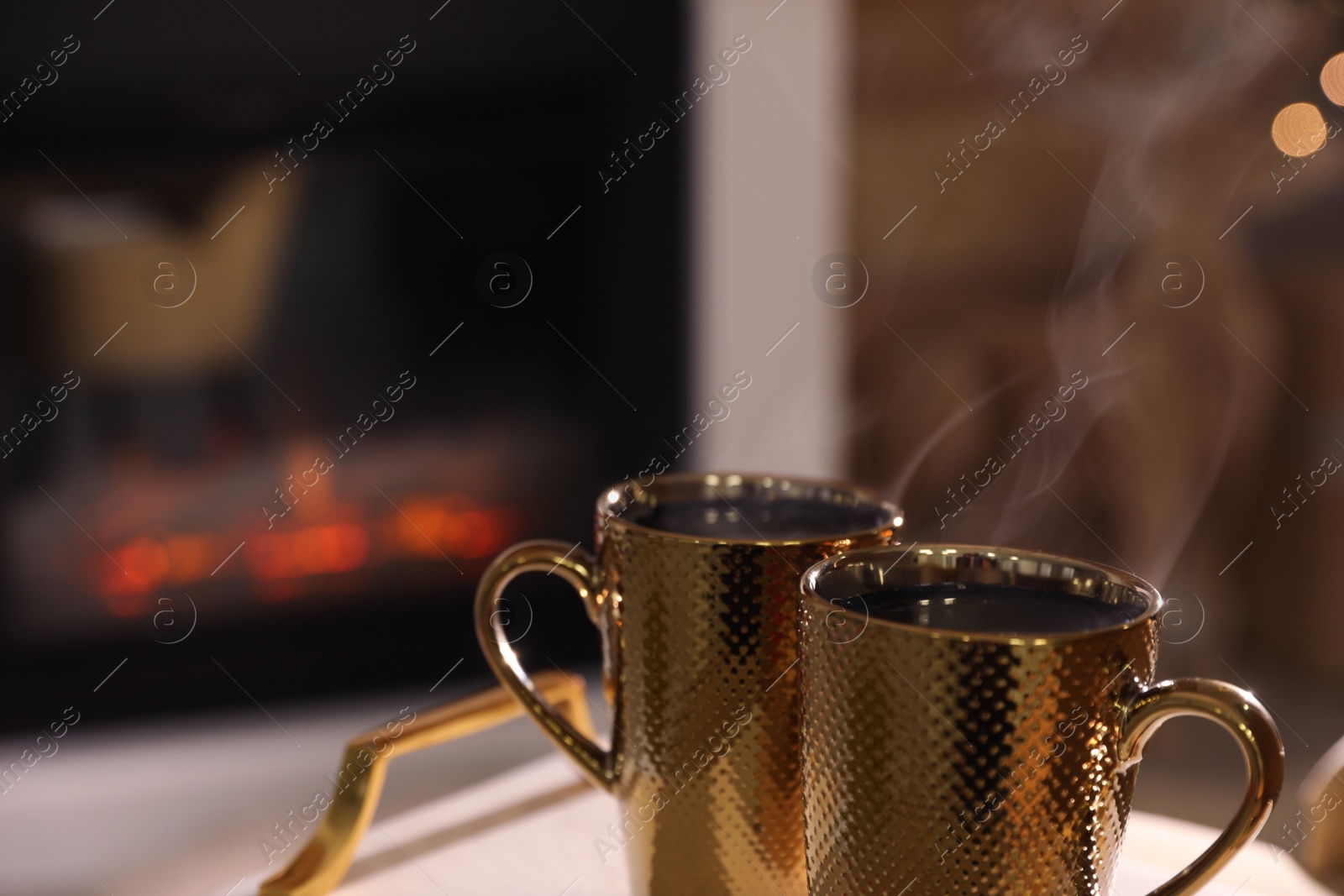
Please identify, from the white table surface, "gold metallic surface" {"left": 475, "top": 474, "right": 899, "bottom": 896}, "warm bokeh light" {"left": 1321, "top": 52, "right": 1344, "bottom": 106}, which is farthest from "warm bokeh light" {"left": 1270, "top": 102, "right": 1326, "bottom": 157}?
"gold metallic surface" {"left": 475, "top": 474, "right": 899, "bottom": 896}

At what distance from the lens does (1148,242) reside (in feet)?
6.35

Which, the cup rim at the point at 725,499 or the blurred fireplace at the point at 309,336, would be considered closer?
the cup rim at the point at 725,499

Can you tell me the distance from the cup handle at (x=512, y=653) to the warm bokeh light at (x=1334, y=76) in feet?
5.97

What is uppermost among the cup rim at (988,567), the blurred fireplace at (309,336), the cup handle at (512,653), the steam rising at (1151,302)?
the blurred fireplace at (309,336)

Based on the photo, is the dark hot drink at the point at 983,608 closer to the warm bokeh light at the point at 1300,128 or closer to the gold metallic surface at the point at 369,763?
the gold metallic surface at the point at 369,763

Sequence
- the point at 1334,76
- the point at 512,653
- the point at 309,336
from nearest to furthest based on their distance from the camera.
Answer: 1. the point at 512,653
2. the point at 309,336
3. the point at 1334,76

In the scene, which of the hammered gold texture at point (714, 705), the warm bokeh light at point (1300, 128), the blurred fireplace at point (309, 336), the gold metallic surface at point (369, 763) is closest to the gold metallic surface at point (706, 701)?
the hammered gold texture at point (714, 705)

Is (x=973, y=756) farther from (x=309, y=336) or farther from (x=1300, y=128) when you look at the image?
(x=1300, y=128)

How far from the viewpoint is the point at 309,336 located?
1.79 metres

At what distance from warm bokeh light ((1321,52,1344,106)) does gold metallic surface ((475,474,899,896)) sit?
1753mm

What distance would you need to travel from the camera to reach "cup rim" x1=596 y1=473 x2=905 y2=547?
49 centimetres

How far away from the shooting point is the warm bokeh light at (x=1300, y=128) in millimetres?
1968

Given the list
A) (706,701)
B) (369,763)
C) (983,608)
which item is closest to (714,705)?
(706,701)

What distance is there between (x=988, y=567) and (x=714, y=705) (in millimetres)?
118
